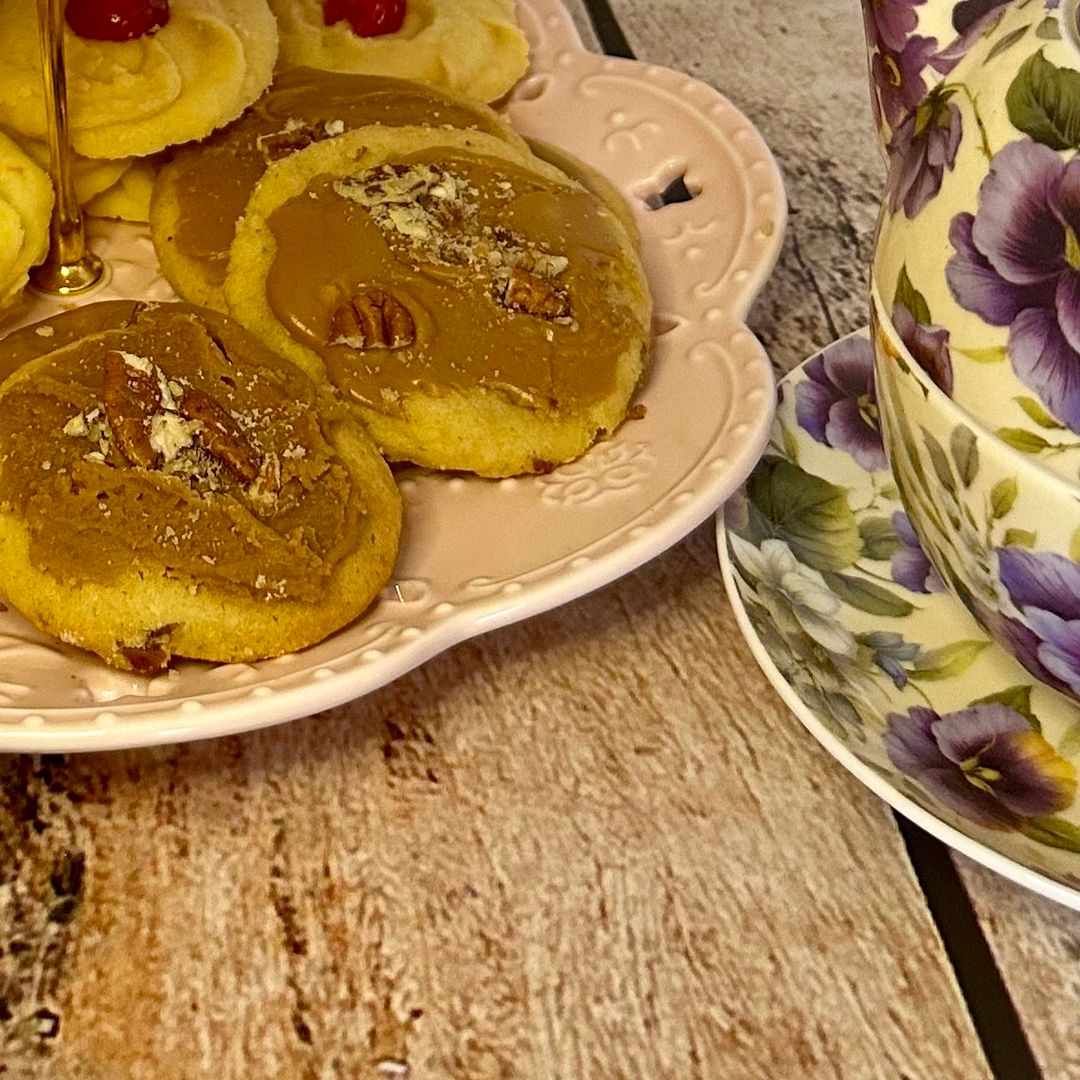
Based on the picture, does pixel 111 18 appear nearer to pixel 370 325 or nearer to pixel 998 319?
pixel 370 325

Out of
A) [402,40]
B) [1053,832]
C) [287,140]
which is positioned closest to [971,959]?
[1053,832]

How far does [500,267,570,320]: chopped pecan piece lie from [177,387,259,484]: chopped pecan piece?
18 cm

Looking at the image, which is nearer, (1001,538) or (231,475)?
(1001,538)

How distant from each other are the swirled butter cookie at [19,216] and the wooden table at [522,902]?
313mm

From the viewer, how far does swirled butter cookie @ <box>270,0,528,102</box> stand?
38.9 inches

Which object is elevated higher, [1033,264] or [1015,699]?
[1033,264]

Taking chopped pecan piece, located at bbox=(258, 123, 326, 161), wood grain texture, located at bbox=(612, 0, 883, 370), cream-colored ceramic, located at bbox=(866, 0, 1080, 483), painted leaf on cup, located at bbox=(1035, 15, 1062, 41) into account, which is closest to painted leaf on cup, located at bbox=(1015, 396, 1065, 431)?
cream-colored ceramic, located at bbox=(866, 0, 1080, 483)

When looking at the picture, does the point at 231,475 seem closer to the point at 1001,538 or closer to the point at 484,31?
the point at 1001,538

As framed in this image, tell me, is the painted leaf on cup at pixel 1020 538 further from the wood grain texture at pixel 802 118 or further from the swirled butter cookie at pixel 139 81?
the swirled butter cookie at pixel 139 81

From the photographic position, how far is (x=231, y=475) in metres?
0.68

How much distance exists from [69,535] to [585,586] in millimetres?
249

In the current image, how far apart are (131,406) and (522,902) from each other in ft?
1.01

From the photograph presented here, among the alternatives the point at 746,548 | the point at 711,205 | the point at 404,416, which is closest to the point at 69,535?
the point at 404,416

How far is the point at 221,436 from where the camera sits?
0.69m
